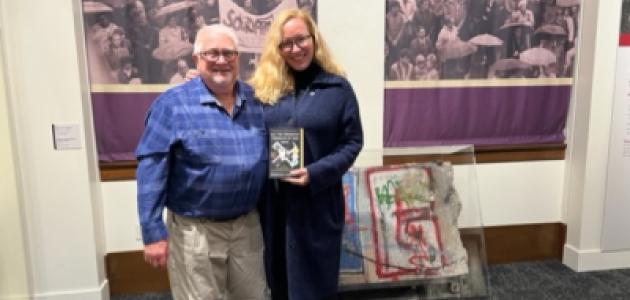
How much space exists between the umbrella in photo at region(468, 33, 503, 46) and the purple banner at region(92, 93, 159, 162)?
1841mm

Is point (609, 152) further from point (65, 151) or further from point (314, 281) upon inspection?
point (65, 151)

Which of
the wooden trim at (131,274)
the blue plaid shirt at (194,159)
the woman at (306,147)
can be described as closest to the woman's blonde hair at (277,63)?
the woman at (306,147)

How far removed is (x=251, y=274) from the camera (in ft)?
5.52

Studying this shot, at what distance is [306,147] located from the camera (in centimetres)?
165

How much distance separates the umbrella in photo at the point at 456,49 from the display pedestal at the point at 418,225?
0.62 metres

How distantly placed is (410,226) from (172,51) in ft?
5.11

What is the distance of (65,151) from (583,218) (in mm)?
3007

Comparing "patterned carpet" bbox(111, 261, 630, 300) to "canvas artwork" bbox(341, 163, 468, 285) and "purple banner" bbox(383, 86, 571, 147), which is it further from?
"purple banner" bbox(383, 86, 571, 147)

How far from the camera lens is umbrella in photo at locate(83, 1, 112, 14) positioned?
2369 mm

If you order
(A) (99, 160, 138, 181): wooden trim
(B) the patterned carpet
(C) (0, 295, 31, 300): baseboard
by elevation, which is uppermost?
(A) (99, 160, 138, 181): wooden trim

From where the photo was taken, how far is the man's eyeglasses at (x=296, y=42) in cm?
159

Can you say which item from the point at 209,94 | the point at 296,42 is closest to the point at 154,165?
the point at 209,94

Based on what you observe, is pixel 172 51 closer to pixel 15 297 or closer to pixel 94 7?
pixel 94 7

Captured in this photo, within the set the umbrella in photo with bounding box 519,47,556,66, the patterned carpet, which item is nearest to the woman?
the patterned carpet
